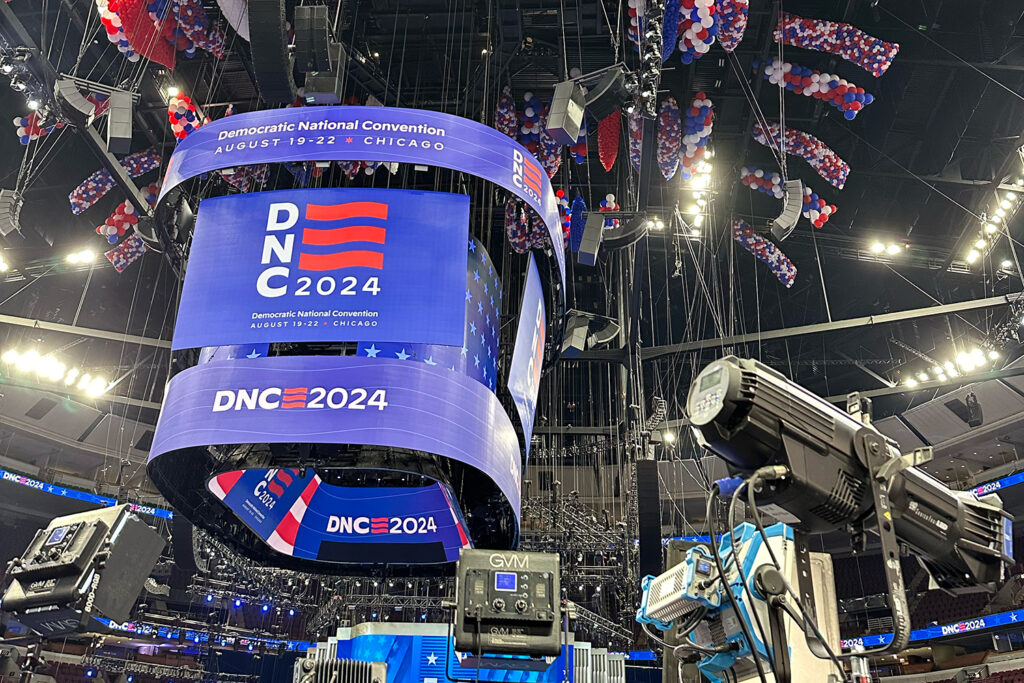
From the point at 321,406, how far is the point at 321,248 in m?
1.39

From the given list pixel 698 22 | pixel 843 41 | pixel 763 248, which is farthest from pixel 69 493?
pixel 843 41

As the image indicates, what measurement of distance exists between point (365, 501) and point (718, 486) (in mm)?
7376

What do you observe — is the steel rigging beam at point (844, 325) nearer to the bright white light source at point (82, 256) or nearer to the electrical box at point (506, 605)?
the electrical box at point (506, 605)

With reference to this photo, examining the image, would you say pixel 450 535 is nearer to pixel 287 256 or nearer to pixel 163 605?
pixel 287 256

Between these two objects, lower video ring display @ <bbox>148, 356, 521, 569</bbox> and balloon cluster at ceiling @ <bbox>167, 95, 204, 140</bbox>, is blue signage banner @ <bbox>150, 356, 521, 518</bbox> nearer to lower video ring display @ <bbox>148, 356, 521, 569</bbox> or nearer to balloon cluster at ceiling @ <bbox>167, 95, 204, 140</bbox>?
lower video ring display @ <bbox>148, 356, 521, 569</bbox>

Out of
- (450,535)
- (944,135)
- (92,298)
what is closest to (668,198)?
(944,135)

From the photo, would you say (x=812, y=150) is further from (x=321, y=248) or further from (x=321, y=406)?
(x=321, y=406)

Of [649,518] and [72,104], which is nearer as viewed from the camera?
[72,104]

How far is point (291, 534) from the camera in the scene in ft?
27.8

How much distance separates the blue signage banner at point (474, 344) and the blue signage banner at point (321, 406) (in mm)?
213

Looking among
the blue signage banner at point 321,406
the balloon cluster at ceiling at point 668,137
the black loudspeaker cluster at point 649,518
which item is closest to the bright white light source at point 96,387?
the blue signage banner at point 321,406

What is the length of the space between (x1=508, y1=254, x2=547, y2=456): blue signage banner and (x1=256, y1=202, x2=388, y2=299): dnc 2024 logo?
165cm

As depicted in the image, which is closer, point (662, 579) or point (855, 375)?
point (662, 579)

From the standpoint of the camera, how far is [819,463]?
1757mm
